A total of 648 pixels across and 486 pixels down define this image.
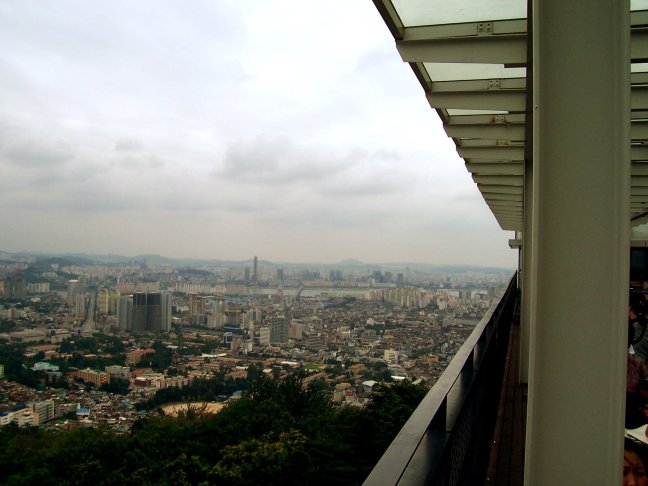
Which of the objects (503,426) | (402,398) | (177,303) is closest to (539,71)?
(503,426)

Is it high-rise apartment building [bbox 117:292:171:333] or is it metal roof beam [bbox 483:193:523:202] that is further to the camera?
high-rise apartment building [bbox 117:292:171:333]

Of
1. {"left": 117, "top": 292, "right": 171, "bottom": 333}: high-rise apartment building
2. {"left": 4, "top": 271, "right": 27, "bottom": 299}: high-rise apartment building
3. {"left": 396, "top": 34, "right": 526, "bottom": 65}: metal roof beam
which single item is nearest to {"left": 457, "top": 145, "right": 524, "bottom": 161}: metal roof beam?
{"left": 396, "top": 34, "right": 526, "bottom": 65}: metal roof beam

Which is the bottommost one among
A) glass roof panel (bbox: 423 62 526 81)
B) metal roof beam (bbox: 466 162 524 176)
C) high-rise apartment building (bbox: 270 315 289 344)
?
high-rise apartment building (bbox: 270 315 289 344)

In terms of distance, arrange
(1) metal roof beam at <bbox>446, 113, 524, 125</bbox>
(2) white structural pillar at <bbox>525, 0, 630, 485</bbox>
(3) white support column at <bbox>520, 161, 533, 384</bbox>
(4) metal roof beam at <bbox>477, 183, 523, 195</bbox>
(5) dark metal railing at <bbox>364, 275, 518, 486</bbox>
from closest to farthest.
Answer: (5) dark metal railing at <bbox>364, 275, 518, 486</bbox> → (2) white structural pillar at <bbox>525, 0, 630, 485</bbox> → (1) metal roof beam at <bbox>446, 113, 524, 125</bbox> → (3) white support column at <bbox>520, 161, 533, 384</bbox> → (4) metal roof beam at <bbox>477, 183, 523, 195</bbox>

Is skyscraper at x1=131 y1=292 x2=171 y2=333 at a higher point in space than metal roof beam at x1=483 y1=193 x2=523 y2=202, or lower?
lower

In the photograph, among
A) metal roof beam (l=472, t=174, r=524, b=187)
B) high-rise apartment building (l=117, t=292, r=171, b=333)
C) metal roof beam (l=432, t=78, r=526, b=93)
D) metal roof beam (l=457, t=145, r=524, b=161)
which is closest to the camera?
metal roof beam (l=432, t=78, r=526, b=93)

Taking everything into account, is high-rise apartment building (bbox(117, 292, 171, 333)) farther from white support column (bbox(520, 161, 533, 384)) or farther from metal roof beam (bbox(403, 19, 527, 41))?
metal roof beam (bbox(403, 19, 527, 41))

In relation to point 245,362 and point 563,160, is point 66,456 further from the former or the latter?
point 563,160

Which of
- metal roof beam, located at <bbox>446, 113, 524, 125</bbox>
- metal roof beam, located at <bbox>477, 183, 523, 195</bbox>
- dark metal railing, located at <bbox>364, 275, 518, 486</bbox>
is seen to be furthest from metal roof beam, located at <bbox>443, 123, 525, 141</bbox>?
metal roof beam, located at <bbox>477, 183, 523, 195</bbox>
